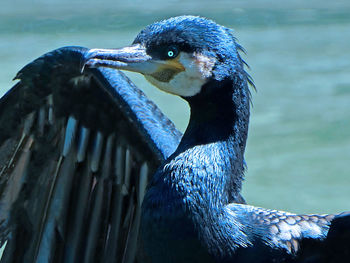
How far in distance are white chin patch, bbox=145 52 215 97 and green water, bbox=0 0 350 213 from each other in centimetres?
233

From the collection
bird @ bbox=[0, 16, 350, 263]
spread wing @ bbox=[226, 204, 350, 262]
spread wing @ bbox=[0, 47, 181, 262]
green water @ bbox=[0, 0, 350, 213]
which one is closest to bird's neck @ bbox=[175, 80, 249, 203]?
bird @ bbox=[0, 16, 350, 263]

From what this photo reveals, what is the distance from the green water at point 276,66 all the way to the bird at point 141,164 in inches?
57.8

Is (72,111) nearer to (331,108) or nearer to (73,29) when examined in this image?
(331,108)

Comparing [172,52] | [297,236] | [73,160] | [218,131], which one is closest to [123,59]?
[172,52]

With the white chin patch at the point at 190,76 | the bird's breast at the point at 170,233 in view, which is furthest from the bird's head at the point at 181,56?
the bird's breast at the point at 170,233

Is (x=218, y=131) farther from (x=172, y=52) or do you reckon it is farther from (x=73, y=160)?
(x=73, y=160)

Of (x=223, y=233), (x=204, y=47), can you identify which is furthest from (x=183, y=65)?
(x=223, y=233)

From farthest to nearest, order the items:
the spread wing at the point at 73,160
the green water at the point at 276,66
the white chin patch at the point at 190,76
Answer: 1. the green water at the point at 276,66
2. the spread wing at the point at 73,160
3. the white chin patch at the point at 190,76

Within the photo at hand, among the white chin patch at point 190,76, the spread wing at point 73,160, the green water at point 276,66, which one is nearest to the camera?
the white chin patch at point 190,76

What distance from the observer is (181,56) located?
2.59 metres

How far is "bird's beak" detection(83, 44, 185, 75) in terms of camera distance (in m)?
2.57

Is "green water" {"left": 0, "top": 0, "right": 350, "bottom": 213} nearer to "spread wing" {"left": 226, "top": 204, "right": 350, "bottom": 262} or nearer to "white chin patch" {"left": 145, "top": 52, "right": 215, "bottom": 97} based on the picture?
"spread wing" {"left": 226, "top": 204, "right": 350, "bottom": 262}

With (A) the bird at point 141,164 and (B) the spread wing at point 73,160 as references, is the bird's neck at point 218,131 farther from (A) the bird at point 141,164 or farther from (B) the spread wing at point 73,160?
(B) the spread wing at point 73,160

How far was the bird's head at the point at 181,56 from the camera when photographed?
2572 millimetres
